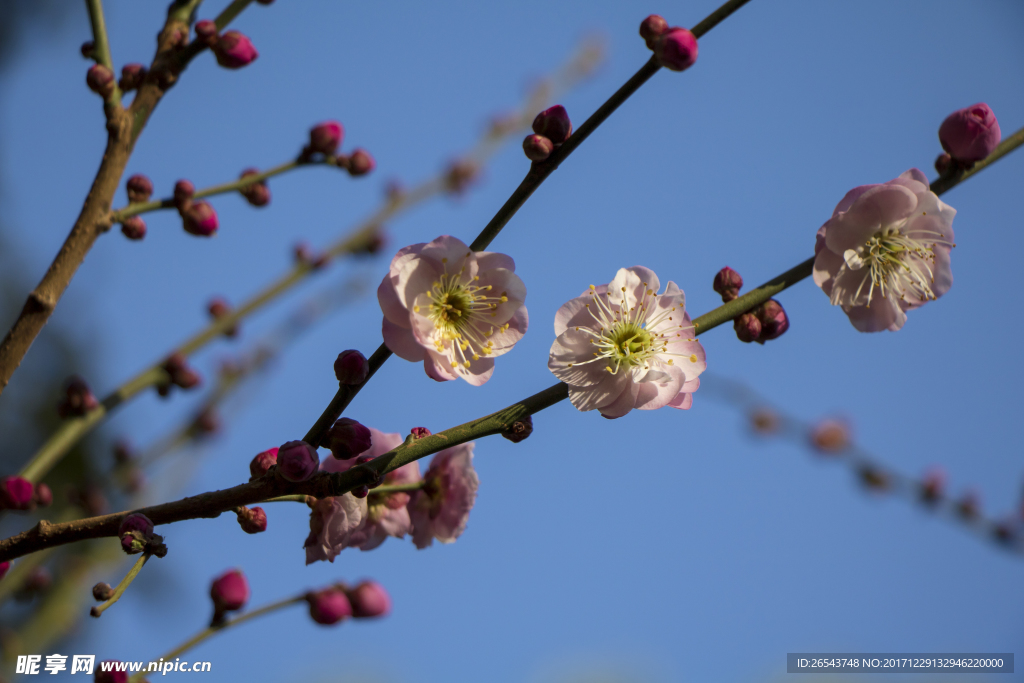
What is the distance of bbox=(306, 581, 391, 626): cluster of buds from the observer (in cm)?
140

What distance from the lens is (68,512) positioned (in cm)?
191

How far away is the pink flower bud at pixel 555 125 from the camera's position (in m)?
1.07

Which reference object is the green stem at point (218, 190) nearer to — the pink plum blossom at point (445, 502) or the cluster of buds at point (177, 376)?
the cluster of buds at point (177, 376)

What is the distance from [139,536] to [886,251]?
1328mm

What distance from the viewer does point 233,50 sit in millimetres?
1435

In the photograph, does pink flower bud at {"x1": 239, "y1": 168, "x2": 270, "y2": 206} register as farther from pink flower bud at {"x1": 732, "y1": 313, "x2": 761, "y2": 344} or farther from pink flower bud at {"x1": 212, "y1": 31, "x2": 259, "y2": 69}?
pink flower bud at {"x1": 732, "y1": 313, "x2": 761, "y2": 344}

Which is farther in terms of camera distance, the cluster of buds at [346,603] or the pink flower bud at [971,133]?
the cluster of buds at [346,603]

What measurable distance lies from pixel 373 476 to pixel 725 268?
0.70 metres

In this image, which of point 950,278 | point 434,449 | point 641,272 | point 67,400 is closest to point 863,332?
point 950,278

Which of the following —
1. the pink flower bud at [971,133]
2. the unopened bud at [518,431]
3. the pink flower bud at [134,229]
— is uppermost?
the pink flower bud at [134,229]

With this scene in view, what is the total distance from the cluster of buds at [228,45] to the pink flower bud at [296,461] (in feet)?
2.91

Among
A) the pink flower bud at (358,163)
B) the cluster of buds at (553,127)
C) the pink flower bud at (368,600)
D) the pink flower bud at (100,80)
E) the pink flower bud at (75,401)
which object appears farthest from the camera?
the pink flower bud at (358,163)

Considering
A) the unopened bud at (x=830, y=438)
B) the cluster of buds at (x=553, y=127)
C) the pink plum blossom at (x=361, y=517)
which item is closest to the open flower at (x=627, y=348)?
the cluster of buds at (x=553, y=127)

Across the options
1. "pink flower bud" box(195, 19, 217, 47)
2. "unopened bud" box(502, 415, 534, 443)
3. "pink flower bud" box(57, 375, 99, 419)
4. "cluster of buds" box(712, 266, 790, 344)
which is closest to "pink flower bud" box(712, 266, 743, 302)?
"cluster of buds" box(712, 266, 790, 344)
